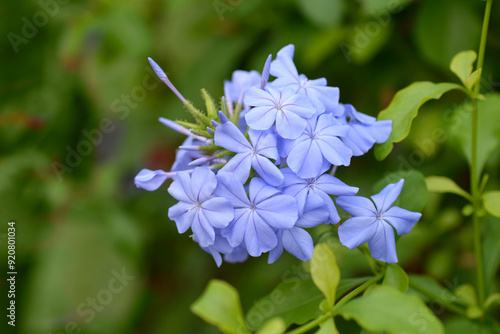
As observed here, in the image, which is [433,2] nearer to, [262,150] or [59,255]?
[262,150]

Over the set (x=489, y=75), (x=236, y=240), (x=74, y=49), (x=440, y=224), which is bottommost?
(x=440, y=224)

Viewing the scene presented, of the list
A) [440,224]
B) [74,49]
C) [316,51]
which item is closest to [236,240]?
[316,51]

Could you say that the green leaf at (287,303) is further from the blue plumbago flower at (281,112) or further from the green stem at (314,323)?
the blue plumbago flower at (281,112)

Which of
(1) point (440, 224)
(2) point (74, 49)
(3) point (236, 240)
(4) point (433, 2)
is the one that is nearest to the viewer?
(3) point (236, 240)
